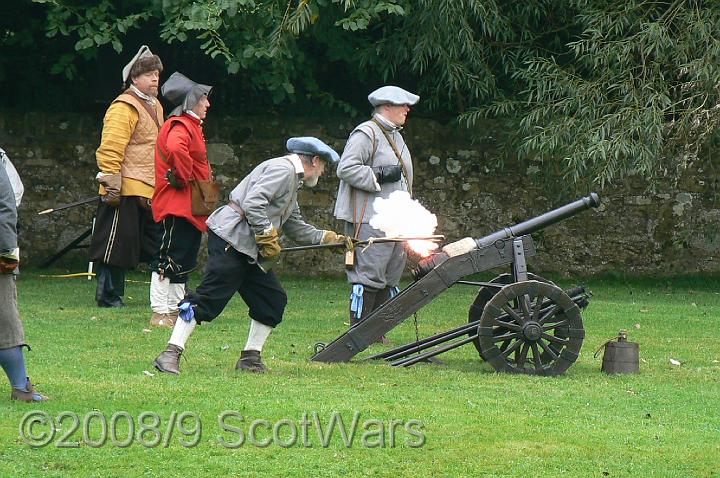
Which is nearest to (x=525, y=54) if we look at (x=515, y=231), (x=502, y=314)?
(x=515, y=231)

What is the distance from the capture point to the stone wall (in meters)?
16.8

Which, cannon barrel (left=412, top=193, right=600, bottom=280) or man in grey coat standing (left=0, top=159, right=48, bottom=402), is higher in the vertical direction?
cannon barrel (left=412, top=193, right=600, bottom=280)

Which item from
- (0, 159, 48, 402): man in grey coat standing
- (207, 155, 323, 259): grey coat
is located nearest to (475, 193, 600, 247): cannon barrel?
(207, 155, 323, 259): grey coat

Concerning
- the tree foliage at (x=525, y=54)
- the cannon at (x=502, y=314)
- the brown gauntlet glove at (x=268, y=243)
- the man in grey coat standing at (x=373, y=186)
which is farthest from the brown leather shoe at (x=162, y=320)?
the tree foliage at (x=525, y=54)

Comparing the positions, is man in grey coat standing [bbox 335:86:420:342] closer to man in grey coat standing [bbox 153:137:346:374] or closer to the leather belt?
man in grey coat standing [bbox 153:137:346:374]

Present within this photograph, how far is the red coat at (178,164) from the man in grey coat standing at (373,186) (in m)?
1.31

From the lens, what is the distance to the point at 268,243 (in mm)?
8656

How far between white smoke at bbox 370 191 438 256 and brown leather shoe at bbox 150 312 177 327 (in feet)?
6.99

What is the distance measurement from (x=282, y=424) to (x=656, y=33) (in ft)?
28.8

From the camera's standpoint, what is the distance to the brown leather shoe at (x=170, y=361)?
8.80 metres

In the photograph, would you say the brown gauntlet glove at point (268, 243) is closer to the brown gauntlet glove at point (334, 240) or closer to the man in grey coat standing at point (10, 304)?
the brown gauntlet glove at point (334, 240)

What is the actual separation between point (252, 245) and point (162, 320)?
2916 mm

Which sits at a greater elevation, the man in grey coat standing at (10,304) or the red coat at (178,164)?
the red coat at (178,164)

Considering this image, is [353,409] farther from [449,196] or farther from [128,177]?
[449,196]
